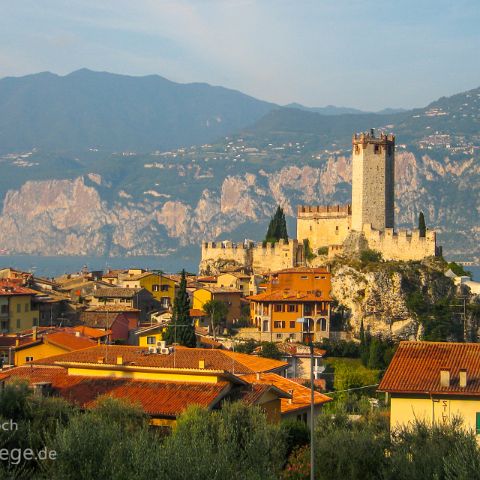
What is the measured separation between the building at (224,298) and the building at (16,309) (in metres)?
13.0

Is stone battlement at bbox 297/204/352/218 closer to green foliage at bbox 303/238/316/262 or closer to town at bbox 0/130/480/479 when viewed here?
town at bbox 0/130/480/479

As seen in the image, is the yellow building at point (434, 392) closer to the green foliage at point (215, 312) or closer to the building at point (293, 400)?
the building at point (293, 400)

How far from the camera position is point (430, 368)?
31.3 meters

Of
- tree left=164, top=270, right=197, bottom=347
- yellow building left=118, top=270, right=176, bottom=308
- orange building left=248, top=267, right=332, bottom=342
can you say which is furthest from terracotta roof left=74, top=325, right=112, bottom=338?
yellow building left=118, top=270, right=176, bottom=308

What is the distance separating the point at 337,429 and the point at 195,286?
59115mm

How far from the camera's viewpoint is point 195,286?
288 feet

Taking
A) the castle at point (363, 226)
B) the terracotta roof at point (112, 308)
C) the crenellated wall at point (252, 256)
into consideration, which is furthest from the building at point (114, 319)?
the castle at point (363, 226)

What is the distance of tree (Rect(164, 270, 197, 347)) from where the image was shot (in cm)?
6339

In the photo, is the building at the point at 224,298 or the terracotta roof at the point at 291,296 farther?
the building at the point at 224,298

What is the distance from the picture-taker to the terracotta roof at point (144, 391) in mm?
30859

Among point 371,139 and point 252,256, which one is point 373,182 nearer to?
point 371,139

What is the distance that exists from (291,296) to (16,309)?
17849 mm

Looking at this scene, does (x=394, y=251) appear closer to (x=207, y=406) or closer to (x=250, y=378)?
(x=250, y=378)

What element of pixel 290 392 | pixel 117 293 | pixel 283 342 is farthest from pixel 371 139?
pixel 290 392
